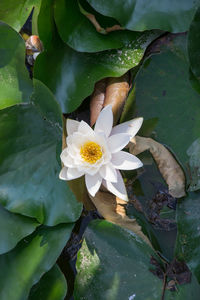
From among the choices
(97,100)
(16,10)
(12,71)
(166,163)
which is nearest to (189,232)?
(166,163)

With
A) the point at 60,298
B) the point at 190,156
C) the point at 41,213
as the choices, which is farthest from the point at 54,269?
the point at 190,156

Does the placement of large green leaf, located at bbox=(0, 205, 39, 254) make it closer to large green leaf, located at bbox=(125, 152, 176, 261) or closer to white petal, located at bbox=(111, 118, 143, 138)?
large green leaf, located at bbox=(125, 152, 176, 261)

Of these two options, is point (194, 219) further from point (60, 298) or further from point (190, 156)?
point (60, 298)

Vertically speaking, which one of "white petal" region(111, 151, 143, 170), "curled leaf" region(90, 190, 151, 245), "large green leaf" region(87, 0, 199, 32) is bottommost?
"curled leaf" region(90, 190, 151, 245)

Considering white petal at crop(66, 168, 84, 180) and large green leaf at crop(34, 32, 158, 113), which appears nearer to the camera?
white petal at crop(66, 168, 84, 180)

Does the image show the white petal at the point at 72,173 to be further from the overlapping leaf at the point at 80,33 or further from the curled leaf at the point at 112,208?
the overlapping leaf at the point at 80,33

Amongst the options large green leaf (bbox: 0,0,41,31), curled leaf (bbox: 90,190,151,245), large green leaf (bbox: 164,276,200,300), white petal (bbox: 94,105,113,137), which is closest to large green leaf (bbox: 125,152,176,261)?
curled leaf (bbox: 90,190,151,245)
